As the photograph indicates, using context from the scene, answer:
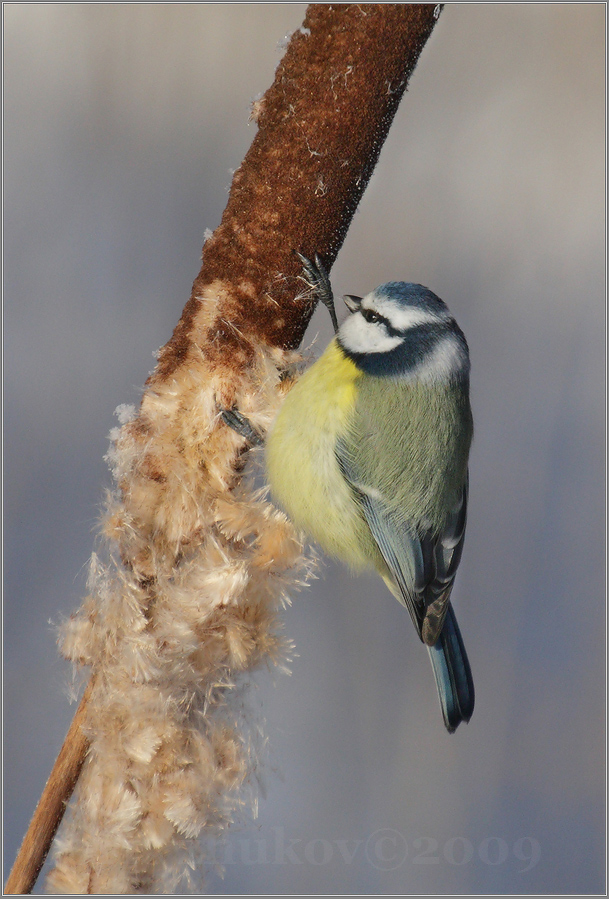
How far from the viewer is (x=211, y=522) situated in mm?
739

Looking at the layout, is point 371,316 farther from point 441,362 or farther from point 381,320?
point 441,362

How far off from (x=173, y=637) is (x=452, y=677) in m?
0.59

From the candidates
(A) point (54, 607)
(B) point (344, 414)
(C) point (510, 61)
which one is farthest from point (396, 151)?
(A) point (54, 607)

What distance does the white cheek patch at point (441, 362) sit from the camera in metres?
0.94

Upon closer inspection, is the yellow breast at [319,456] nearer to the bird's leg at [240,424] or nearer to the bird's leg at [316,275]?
the bird's leg at [240,424]

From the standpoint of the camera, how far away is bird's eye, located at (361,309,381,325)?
3.09 feet

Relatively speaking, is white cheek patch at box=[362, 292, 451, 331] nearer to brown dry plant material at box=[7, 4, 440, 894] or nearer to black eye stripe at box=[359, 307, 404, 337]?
black eye stripe at box=[359, 307, 404, 337]

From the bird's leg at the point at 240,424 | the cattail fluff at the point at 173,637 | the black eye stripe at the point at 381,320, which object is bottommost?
the cattail fluff at the point at 173,637

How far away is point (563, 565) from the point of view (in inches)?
70.6

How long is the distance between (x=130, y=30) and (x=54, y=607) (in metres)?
1.27

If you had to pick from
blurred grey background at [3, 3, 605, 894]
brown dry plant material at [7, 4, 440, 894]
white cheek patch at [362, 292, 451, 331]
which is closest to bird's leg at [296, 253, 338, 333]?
brown dry plant material at [7, 4, 440, 894]

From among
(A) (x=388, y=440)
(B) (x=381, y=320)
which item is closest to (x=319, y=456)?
(A) (x=388, y=440)

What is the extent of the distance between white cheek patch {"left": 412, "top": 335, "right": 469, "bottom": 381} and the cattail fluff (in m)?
0.24

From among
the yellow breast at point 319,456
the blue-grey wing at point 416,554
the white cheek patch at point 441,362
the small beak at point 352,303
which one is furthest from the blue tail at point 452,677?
the small beak at point 352,303
